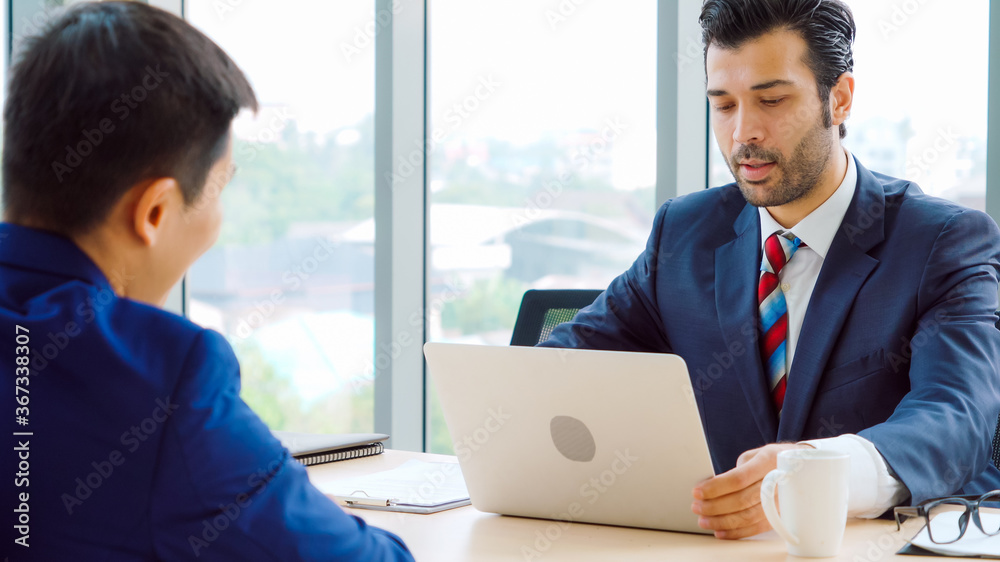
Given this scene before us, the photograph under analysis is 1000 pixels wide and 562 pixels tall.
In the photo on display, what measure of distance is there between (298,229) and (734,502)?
302cm

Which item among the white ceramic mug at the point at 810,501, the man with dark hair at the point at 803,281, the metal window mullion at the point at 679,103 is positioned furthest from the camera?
the metal window mullion at the point at 679,103

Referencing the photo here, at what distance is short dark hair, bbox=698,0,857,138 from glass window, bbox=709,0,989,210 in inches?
24.9

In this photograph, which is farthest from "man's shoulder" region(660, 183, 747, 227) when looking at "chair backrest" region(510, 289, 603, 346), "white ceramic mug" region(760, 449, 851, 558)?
"white ceramic mug" region(760, 449, 851, 558)

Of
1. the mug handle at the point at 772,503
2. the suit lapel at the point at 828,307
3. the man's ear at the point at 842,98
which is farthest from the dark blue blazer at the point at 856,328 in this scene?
the mug handle at the point at 772,503

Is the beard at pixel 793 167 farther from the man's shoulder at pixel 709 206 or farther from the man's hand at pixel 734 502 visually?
the man's hand at pixel 734 502

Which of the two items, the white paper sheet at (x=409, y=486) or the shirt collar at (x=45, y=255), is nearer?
the shirt collar at (x=45, y=255)

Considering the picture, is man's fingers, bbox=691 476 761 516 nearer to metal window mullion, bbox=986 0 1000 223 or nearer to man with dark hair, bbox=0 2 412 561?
man with dark hair, bbox=0 2 412 561

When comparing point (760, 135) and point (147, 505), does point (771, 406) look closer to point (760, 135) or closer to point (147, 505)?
point (760, 135)

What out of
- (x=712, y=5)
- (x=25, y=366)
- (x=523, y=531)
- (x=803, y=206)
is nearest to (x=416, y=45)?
(x=712, y=5)

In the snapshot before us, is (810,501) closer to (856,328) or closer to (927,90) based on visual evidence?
(856,328)

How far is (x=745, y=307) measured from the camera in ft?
5.51

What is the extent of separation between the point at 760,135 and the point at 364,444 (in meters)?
0.93

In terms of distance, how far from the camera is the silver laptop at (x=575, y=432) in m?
1.09

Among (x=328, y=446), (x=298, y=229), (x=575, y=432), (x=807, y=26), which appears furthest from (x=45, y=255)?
(x=298, y=229)
